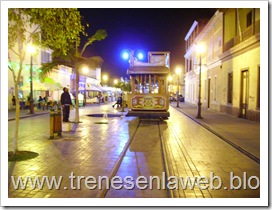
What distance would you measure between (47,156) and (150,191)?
377 cm

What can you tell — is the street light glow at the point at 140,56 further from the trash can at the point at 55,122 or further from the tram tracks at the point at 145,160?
the trash can at the point at 55,122

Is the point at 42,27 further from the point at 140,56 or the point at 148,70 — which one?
the point at 140,56

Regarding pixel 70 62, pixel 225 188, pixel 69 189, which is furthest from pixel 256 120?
pixel 69 189

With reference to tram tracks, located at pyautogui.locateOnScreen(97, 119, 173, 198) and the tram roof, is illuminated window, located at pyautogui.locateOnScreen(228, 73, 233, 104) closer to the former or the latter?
the tram roof

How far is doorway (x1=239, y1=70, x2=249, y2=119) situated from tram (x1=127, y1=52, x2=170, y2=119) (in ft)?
17.7

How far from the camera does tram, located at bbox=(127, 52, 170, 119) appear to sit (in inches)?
736

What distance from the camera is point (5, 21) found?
6.29 m

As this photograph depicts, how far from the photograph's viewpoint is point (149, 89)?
62.7 feet

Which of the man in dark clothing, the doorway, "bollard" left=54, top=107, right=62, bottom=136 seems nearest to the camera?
"bollard" left=54, top=107, right=62, bottom=136

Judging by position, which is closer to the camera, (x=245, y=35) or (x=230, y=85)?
(x=245, y=35)

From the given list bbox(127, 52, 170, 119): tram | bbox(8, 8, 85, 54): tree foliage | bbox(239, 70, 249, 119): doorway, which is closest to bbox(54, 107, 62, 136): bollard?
bbox(8, 8, 85, 54): tree foliage

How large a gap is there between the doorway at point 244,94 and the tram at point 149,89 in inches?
213

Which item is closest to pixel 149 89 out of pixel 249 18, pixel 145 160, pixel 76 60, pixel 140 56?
pixel 140 56

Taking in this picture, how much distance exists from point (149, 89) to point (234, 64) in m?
7.58
